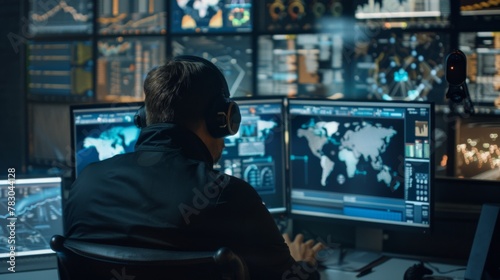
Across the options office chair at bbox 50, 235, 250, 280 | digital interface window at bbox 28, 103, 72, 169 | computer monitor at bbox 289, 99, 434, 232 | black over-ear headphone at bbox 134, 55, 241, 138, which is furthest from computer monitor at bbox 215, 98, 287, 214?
digital interface window at bbox 28, 103, 72, 169

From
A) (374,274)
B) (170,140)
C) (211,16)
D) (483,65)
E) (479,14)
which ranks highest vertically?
(211,16)

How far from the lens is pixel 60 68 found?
15.6 feet

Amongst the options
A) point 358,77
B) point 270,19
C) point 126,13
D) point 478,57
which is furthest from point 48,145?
point 478,57

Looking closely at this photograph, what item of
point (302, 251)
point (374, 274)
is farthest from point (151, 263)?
point (374, 274)

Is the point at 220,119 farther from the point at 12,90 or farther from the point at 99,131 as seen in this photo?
the point at 12,90

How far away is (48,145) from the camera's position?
15.8 ft

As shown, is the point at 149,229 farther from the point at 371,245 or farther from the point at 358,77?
the point at 358,77

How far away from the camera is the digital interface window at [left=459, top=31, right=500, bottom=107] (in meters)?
3.46

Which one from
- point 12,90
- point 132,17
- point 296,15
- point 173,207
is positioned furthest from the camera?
point 12,90

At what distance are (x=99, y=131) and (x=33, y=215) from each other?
36 cm

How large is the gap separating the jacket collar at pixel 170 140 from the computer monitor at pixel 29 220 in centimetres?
91

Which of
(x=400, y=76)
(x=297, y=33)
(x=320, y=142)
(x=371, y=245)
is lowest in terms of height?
(x=371, y=245)

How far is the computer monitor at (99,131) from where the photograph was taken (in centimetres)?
251

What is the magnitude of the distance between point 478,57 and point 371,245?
130 cm
